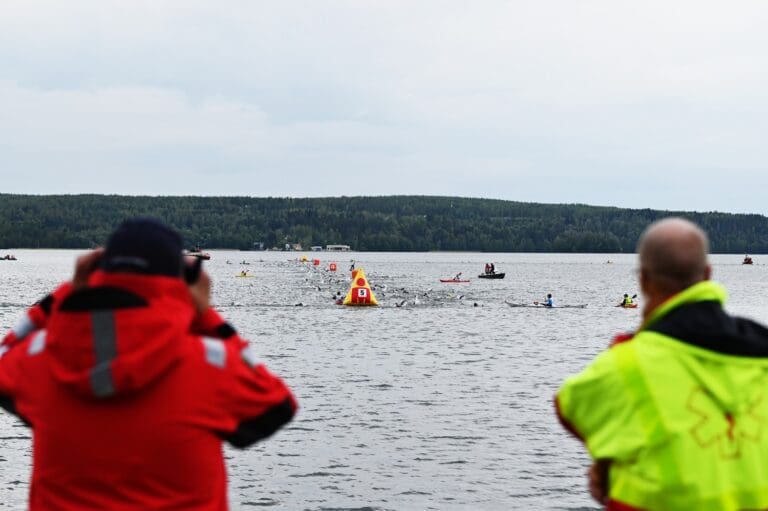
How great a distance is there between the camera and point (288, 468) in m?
18.2

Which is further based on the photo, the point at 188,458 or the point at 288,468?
the point at 288,468

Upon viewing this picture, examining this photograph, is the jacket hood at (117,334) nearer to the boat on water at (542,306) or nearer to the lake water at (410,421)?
the lake water at (410,421)

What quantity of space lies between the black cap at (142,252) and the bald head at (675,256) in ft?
5.83

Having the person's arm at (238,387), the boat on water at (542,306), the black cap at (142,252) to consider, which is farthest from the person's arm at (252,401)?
the boat on water at (542,306)

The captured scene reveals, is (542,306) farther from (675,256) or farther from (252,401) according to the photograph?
(252,401)

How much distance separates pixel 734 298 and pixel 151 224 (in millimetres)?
94586

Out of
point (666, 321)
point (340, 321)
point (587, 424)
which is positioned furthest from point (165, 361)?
point (340, 321)

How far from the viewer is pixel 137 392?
11.5 ft

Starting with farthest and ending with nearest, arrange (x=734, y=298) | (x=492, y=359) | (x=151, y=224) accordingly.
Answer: (x=734, y=298), (x=492, y=359), (x=151, y=224)

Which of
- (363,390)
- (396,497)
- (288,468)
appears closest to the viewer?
(396,497)

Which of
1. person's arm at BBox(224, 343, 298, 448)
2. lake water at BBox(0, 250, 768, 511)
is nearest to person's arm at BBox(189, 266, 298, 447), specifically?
person's arm at BBox(224, 343, 298, 448)

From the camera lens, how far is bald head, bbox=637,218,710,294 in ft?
12.5

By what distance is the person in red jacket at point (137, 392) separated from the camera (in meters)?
3.46

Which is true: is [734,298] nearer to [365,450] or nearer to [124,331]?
[365,450]
